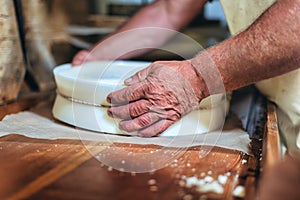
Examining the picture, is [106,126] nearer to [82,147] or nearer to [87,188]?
[82,147]

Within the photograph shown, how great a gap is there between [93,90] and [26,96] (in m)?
0.36

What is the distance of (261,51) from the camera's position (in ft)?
2.42

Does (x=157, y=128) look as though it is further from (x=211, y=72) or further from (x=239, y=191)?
(x=239, y=191)

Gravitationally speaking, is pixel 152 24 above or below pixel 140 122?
above

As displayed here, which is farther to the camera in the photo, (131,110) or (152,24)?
(152,24)

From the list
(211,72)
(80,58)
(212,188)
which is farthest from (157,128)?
(80,58)

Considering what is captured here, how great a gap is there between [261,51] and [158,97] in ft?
0.71

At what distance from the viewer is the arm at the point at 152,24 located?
3.98 feet

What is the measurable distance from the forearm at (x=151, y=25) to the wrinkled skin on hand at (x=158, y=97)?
0.41 metres

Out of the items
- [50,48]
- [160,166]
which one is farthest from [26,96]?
[160,166]

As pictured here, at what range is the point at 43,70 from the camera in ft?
4.19

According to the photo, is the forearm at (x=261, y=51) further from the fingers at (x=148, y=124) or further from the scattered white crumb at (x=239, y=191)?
the scattered white crumb at (x=239, y=191)

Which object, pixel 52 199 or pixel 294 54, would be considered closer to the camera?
pixel 52 199

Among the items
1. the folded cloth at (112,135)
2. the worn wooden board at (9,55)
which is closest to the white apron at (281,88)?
the folded cloth at (112,135)
